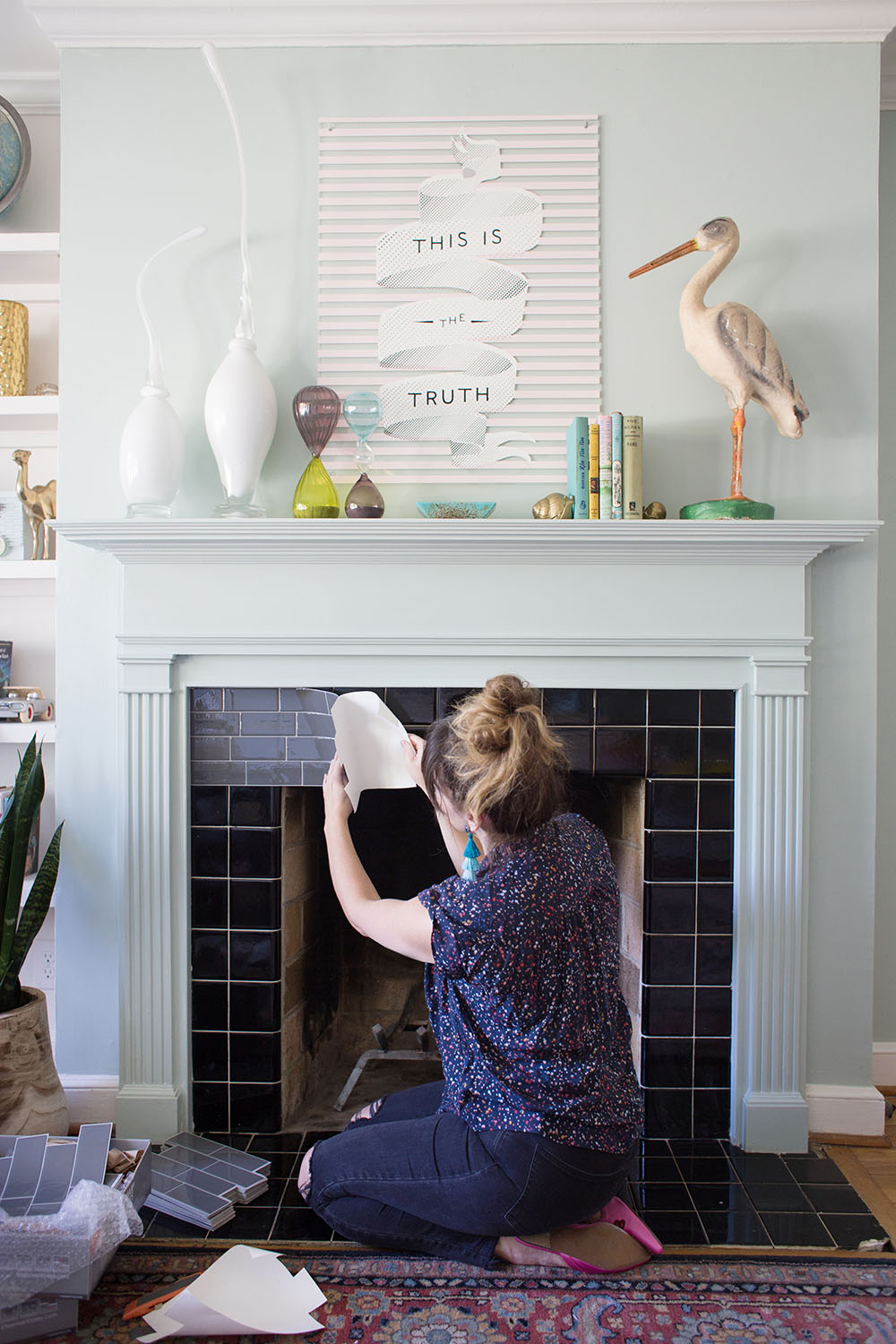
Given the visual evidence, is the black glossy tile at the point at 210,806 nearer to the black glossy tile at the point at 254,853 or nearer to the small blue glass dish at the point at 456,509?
the black glossy tile at the point at 254,853

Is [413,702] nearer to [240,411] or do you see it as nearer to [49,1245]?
[240,411]

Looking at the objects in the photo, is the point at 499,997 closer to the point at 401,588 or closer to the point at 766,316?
the point at 401,588

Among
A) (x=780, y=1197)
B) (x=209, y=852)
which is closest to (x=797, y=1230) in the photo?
(x=780, y=1197)

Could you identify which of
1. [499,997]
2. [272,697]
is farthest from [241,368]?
[499,997]

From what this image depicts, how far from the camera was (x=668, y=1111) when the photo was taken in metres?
1.99

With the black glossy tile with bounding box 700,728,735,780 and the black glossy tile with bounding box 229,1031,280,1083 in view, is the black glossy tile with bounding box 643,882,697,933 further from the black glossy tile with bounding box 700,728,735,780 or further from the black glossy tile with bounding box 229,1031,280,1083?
the black glossy tile with bounding box 229,1031,280,1083

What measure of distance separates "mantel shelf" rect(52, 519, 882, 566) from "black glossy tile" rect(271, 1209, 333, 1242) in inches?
50.3

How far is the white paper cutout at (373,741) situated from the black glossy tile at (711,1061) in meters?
0.90

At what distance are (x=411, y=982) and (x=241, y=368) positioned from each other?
64.2 inches

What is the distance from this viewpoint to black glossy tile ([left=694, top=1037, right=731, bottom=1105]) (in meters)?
1.99

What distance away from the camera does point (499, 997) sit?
142cm

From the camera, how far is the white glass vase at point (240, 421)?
191 cm

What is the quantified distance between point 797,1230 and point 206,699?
1.56 meters

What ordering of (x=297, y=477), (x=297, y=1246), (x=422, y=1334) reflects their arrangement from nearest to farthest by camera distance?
(x=422, y=1334), (x=297, y=1246), (x=297, y=477)
